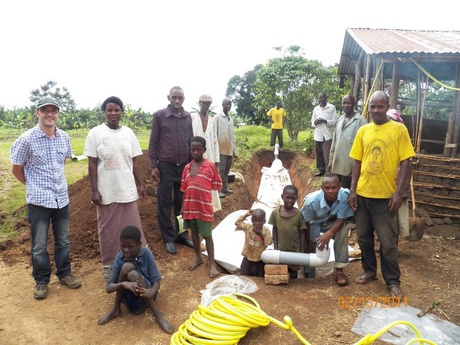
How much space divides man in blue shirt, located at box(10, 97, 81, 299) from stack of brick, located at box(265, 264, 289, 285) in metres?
2.25

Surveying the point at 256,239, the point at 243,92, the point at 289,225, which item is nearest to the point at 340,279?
the point at 289,225

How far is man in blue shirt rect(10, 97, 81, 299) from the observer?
11.4 feet

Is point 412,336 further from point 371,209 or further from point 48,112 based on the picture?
point 48,112

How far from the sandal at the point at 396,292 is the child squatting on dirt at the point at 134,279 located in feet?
7.09

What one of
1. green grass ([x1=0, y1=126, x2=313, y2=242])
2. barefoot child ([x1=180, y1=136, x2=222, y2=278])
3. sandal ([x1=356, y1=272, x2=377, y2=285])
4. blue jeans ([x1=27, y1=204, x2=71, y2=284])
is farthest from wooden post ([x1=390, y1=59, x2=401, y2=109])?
blue jeans ([x1=27, y1=204, x2=71, y2=284])

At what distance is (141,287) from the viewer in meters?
3.08

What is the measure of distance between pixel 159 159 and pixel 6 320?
90.8 inches

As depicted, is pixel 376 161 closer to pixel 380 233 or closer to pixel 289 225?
pixel 380 233

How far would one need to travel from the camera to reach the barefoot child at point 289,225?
12.8 feet

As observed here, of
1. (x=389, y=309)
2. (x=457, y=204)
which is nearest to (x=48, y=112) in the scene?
(x=389, y=309)

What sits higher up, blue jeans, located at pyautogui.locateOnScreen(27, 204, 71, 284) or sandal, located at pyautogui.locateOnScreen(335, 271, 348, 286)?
blue jeans, located at pyautogui.locateOnScreen(27, 204, 71, 284)

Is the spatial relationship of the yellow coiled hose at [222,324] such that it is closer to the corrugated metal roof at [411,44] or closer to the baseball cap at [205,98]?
the baseball cap at [205,98]

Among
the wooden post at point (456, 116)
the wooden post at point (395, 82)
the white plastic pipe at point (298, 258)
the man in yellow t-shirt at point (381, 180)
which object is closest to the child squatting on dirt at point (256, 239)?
A: the white plastic pipe at point (298, 258)

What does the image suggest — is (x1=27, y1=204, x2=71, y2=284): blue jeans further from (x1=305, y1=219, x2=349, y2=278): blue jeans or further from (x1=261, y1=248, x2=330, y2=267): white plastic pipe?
(x1=305, y1=219, x2=349, y2=278): blue jeans
